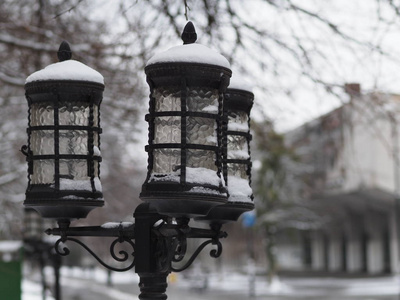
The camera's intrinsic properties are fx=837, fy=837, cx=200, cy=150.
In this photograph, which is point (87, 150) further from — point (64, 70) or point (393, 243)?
point (393, 243)

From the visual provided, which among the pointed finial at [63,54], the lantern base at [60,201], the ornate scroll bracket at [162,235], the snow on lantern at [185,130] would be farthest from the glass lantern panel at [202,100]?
the pointed finial at [63,54]

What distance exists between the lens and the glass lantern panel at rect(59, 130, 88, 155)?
476cm

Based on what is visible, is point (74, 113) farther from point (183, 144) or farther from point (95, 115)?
point (183, 144)

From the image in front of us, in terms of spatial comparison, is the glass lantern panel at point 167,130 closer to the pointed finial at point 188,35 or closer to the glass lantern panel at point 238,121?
the pointed finial at point 188,35

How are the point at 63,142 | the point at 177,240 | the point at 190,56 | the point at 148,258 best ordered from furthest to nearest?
the point at 63,142 < the point at 148,258 < the point at 177,240 < the point at 190,56

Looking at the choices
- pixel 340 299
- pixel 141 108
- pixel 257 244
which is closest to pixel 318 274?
pixel 257 244

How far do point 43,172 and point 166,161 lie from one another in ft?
3.20

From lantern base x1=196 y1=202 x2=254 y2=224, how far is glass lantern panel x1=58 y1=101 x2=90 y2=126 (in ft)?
3.00

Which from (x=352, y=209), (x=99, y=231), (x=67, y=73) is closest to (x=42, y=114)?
(x=67, y=73)

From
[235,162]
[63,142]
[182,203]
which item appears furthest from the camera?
[235,162]

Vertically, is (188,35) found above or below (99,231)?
above

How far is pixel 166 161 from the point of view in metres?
4.09

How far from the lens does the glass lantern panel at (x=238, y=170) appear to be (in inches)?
198

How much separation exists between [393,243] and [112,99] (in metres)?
47.6
